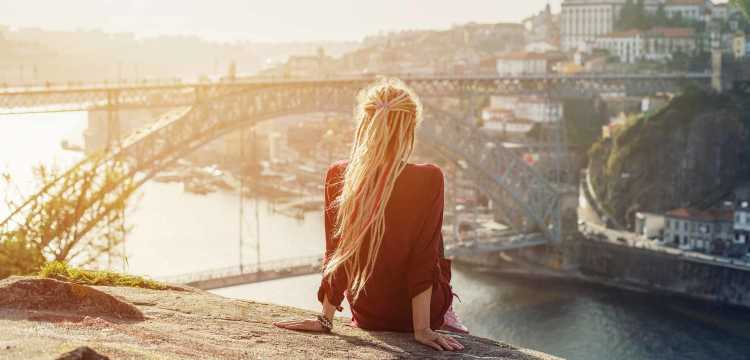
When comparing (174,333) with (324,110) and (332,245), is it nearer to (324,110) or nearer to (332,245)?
(332,245)

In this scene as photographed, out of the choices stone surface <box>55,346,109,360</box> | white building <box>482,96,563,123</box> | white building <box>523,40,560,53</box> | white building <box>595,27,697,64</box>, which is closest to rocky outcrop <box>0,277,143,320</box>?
stone surface <box>55,346,109,360</box>

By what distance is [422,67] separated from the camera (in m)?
44.5

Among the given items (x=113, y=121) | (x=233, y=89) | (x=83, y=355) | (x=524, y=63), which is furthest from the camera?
(x=524, y=63)

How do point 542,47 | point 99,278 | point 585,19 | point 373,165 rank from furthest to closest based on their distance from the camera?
point 585,19 → point 542,47 → point 99,278 → point 373,165

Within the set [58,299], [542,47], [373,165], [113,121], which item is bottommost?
[113,121]

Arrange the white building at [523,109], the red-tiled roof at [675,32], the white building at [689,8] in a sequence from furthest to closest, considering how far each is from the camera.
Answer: the white building at [689,8], the red-tiled roof at [675,32], the white building at [523,109]

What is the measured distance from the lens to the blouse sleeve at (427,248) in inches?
94.4

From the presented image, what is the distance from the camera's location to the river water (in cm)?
1448

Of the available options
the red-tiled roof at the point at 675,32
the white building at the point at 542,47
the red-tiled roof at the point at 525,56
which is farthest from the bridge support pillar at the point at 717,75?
the white building at the point at 542,47

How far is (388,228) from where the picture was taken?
244 cm

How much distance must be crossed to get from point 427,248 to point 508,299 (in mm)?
15255

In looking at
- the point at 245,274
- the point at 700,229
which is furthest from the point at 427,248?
the point at 700,229

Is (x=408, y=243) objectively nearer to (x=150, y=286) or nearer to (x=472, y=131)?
(x=150, y=286)

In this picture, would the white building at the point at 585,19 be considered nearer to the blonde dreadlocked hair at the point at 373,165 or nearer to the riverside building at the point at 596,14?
the riverside building at the point at 596,14
